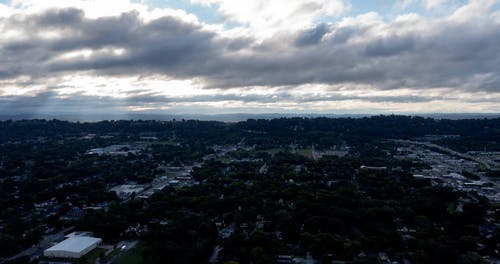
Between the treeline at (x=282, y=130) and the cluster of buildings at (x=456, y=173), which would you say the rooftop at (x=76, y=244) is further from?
the treeline at (x=282, y=130)

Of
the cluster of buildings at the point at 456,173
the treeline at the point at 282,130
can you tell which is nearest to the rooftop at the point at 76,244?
the cluster of buildings at the point at 456,173

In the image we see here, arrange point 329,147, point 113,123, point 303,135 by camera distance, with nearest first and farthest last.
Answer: point 329,147
point 303,135
point 113,123

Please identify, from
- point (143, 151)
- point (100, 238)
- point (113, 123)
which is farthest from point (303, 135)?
point (100, 238)

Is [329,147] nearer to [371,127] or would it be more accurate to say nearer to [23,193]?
[371,127]

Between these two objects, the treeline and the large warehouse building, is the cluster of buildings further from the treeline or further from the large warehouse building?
the large warehouse building

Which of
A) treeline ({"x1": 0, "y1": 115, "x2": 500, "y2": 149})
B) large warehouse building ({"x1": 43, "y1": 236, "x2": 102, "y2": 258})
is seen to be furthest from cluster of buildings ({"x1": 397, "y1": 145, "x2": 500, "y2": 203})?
large warehouse building ({"x1": 43, "y1": 236, "x2": 102, "y2": 258})

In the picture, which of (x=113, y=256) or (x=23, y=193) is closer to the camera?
(x=113, y=256)

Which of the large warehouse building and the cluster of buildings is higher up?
the cluster of buildings

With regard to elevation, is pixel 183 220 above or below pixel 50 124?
below
